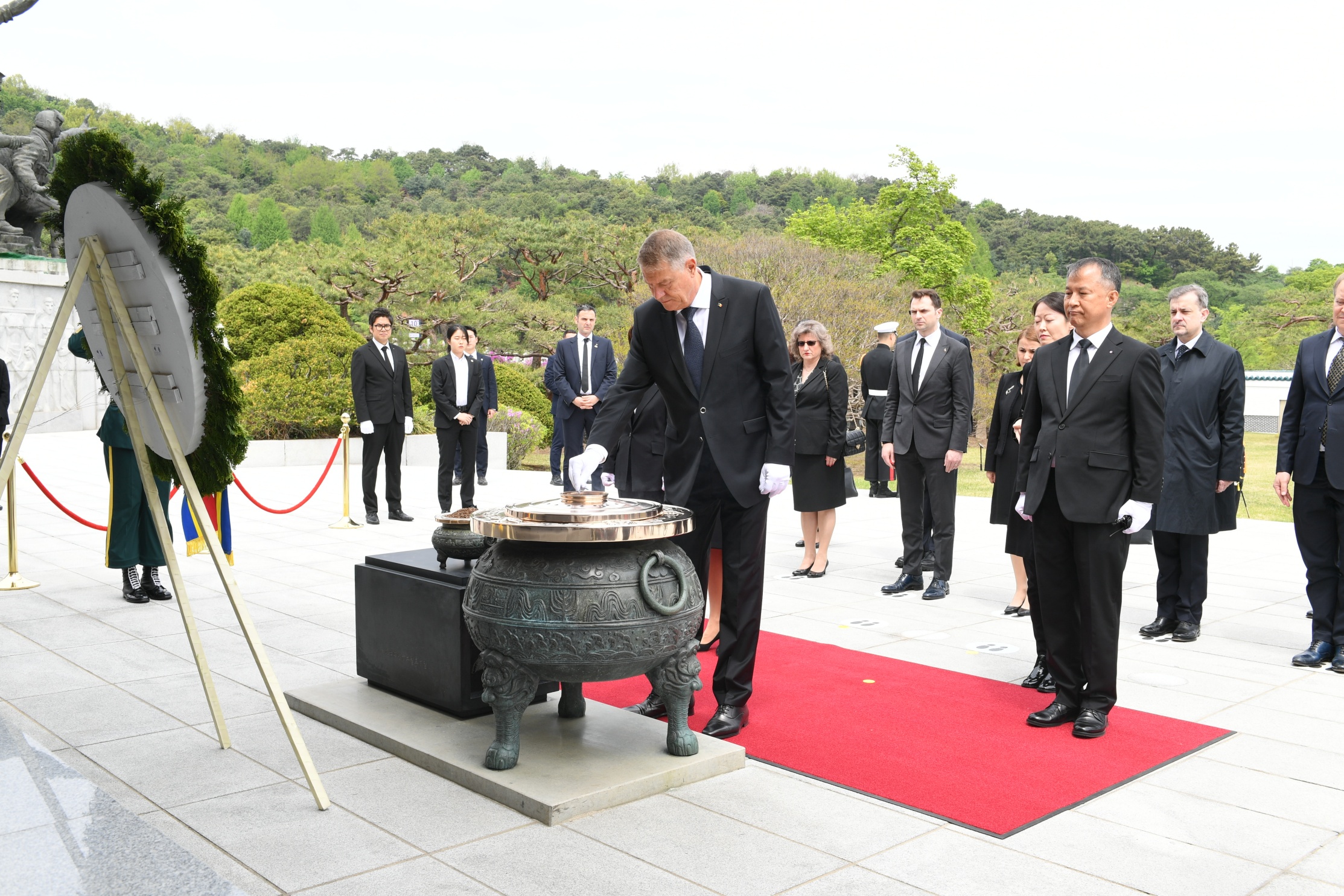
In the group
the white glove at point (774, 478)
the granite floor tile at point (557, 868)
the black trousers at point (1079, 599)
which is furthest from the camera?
the black trousers at point (1079, 599)

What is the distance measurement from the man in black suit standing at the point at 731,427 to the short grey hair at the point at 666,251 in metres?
0.13

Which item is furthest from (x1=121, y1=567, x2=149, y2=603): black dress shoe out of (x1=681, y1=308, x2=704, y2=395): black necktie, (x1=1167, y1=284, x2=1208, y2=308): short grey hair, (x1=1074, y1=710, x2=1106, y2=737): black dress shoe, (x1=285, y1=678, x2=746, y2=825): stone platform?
(x1=1167, y1=284, x2=1208, y2=308): short grey hair

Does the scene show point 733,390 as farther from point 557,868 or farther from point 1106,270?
point 557,868

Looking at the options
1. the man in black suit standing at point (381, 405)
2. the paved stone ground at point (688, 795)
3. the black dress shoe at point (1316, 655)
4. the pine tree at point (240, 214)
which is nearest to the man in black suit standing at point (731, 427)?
the paved stone ground at point (688, 795)

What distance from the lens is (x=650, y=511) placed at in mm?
3523

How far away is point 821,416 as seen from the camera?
281 inches

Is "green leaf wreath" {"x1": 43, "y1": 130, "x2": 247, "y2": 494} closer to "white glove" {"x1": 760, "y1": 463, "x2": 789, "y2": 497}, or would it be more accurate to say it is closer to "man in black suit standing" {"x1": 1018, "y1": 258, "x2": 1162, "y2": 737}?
"white glove" {"x1": 760, "y1": 463, "x2": 789, "y2": 497}

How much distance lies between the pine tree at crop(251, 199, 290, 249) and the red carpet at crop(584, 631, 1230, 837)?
4998cm

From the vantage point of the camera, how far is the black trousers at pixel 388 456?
10.2 metres

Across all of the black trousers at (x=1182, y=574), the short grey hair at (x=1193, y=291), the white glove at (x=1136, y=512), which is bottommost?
the black trousers at (x=1182, y=574)

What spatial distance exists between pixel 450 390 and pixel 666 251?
23.0 feet

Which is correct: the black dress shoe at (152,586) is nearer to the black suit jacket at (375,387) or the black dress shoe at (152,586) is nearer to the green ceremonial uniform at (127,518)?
the green ceremonial uniform at (127,518)

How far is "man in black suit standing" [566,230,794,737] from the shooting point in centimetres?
405

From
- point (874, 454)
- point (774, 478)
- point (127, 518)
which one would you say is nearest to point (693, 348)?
point (774, 478)
